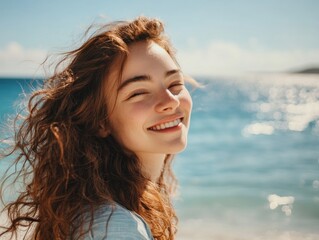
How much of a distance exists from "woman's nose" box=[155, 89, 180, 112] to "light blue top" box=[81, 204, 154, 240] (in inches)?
28.4

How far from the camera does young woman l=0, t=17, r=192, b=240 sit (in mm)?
2707

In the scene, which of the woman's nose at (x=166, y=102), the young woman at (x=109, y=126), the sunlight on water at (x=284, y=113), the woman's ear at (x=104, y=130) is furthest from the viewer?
the sunlight on water at (x=284, y=113)

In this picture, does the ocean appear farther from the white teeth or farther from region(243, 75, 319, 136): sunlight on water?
region(243, 75, 319, 136): sunlight on water

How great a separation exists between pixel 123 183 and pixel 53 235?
0.47m

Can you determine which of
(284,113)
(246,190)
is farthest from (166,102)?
(284,113)

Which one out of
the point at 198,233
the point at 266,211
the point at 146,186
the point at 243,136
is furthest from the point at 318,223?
the point at 243,136

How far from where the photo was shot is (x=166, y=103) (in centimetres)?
283

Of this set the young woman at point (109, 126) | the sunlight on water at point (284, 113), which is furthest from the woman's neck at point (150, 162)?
the sunlight on water at point (284, 113)

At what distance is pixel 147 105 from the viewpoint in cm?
284

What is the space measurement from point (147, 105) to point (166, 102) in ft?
0.35

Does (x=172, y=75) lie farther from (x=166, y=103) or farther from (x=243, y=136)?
(x=243, y=136)

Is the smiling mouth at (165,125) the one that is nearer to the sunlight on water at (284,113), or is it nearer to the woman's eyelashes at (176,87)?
the woman's eyelashes at (176,87)

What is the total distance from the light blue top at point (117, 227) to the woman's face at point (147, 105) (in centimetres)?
67

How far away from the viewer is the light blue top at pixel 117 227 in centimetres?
219
